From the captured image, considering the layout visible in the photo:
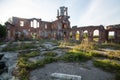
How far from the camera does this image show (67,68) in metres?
9.12

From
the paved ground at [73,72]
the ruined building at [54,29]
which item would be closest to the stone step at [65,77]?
the paved ground at [73,72]

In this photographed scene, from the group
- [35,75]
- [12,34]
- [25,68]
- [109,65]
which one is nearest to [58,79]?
[35,75]

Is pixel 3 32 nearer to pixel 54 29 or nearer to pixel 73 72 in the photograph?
pixel 54 29

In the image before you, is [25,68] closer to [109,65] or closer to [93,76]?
[93,76]

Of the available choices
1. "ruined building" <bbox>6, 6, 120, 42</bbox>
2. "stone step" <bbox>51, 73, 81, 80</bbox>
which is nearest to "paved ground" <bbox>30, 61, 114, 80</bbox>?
"stone step" <bbox>51, 73, 81, 80</bbox>

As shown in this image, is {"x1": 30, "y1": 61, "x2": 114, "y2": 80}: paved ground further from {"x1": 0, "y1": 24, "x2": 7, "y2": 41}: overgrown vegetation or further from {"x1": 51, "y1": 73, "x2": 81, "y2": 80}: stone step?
{"x1": 0, "y1": 24, "x2": 7, "y2": 41}: overgrown vegetation

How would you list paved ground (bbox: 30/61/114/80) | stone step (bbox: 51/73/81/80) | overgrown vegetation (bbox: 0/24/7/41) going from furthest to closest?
overgrown vegetation (bbox: 0/24/7/41) → paved ground (bbox: 30/61/114/80) → stone step (bbox: 51/73/81/80)

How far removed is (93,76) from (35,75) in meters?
3.55

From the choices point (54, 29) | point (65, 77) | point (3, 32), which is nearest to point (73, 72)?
point (65, 77)

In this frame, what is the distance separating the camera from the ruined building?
30031 millimetres

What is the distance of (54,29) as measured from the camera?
3925cm

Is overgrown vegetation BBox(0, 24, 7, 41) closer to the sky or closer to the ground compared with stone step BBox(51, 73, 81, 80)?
closer to the sky

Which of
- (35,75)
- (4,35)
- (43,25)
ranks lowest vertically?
(35,75)

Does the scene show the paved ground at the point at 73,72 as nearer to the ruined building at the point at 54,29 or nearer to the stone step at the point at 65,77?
the stone step at the point at 65,77
